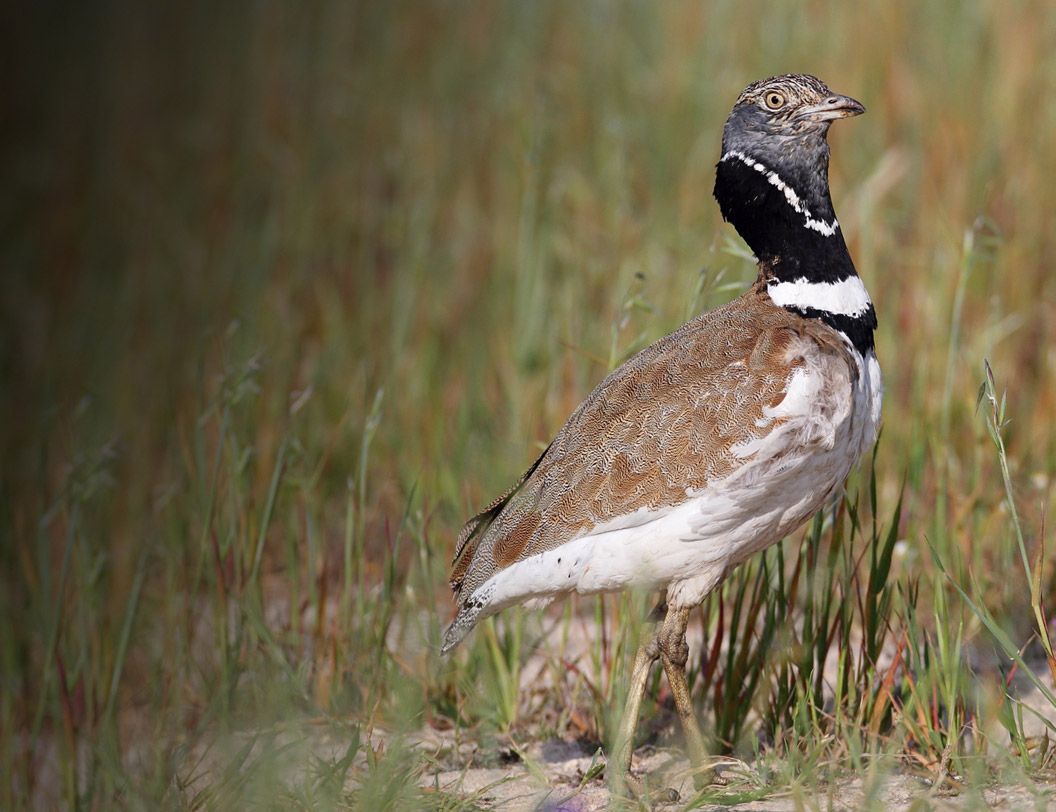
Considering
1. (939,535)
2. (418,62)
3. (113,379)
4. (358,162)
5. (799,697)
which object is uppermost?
(418,62)

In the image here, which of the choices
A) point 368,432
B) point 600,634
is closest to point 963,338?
point 600,634

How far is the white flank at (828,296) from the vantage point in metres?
2.75

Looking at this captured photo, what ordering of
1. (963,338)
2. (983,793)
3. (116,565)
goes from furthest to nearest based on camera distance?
(963,338) < (116,565) < (983,793)

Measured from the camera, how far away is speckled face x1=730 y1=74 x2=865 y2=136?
280 centimetres

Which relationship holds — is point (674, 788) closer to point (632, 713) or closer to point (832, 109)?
point (632, 713)

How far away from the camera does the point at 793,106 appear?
282cm

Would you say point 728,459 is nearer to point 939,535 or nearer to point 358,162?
point 939,535

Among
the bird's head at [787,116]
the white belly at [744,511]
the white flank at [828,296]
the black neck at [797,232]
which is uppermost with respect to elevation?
the bird's head at [787,116]

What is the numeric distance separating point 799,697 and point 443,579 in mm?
1639

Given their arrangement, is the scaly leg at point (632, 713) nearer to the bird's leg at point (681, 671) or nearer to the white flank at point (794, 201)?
the bird's leg at point (681, 671)

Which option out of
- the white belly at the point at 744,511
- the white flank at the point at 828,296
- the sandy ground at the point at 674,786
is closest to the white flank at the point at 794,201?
the white flank at the point at 828,296

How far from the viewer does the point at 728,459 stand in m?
2.53

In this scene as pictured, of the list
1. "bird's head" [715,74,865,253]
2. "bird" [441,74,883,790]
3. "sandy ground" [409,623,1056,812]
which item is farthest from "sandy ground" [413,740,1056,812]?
"bird's head" [715,74,865,253]

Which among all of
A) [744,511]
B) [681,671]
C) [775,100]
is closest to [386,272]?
[775,100]
